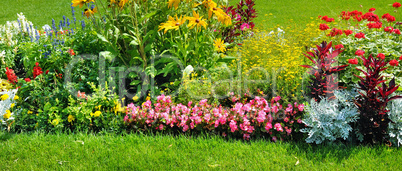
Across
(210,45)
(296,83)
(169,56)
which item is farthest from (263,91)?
(169,56)

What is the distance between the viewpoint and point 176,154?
3027 millimetres

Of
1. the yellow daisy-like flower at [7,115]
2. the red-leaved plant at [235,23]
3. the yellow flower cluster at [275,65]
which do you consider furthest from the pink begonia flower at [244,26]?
the yellow daisy-like flower at [7,115]

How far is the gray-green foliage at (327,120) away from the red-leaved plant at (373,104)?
106 mm

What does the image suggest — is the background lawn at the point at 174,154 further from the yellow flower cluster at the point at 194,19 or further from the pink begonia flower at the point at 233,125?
the yellow flower cluster at the point at 194,19

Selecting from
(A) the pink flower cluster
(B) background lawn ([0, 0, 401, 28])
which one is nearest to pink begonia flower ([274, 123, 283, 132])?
(A) the pink flower cluster

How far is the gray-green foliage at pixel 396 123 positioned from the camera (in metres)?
3.04

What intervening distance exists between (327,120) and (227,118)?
106 centimetres

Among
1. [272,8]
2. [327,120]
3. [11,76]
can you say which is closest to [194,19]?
[327,120]

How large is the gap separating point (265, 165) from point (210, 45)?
1908 millimetres

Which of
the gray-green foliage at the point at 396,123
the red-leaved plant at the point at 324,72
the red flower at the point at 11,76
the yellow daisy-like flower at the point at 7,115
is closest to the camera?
the gray-green foliage at the point at 396,123

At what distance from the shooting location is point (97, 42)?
4.27 meters

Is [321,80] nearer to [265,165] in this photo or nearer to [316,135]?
[316,135]

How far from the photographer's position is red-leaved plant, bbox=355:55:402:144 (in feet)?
9.67

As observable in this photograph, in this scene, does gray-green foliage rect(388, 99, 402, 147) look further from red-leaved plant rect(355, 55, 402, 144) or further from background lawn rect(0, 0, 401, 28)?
background lawn rect(0, 0, 401, 28)
